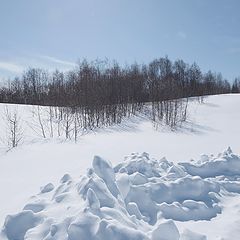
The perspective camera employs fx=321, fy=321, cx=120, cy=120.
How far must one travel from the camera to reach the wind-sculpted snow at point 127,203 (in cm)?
322

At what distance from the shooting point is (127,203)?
4.43 meters

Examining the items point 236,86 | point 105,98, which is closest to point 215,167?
point 105,98

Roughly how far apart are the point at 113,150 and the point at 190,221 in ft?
16.8

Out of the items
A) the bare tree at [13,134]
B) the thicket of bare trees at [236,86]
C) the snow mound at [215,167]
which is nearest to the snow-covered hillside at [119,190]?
the snow mound at [215,167]

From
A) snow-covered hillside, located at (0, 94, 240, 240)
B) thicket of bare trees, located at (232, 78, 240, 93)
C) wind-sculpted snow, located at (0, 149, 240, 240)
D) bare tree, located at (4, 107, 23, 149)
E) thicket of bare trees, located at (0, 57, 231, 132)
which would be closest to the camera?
wind-sculpted snow, located at (0, 149, 240, 240)

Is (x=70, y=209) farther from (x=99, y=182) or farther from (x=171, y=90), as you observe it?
(x=171, y=90)

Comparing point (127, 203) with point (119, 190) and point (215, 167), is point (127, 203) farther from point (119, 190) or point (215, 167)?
point (215, 167)

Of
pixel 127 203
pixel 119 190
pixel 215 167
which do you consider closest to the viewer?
pixel 127 203

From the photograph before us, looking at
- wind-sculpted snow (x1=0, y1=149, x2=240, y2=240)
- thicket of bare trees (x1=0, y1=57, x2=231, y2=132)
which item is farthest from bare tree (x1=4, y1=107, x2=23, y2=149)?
wind-sculpted snow (x1=0, y1=149, x2=240, y2=240)

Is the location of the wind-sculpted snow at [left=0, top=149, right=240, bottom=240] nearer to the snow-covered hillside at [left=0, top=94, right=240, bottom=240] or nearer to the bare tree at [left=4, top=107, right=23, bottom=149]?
the snow-covered hillside at [left=0, top=94, right=240, bottom=240]

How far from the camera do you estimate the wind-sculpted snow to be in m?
3.22

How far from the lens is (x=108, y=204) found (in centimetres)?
386

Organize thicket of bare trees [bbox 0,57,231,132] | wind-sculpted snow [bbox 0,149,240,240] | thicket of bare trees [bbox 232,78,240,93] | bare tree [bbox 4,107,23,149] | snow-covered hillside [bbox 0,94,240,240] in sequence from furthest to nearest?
thicket of bare trees [bbox 232,78,240,93]
thicket of bare trees [bbox 0,57,231,132]
bare tree [bbox 4,107,23,149]
snow-covered hillside [bbox 0,94,240,240]
wind-sculpted snow [bbox 0,149,240,240]

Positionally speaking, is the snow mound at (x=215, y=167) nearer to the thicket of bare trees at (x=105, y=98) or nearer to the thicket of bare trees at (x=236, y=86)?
the thicket of bare trees at (x=105, y=98)
